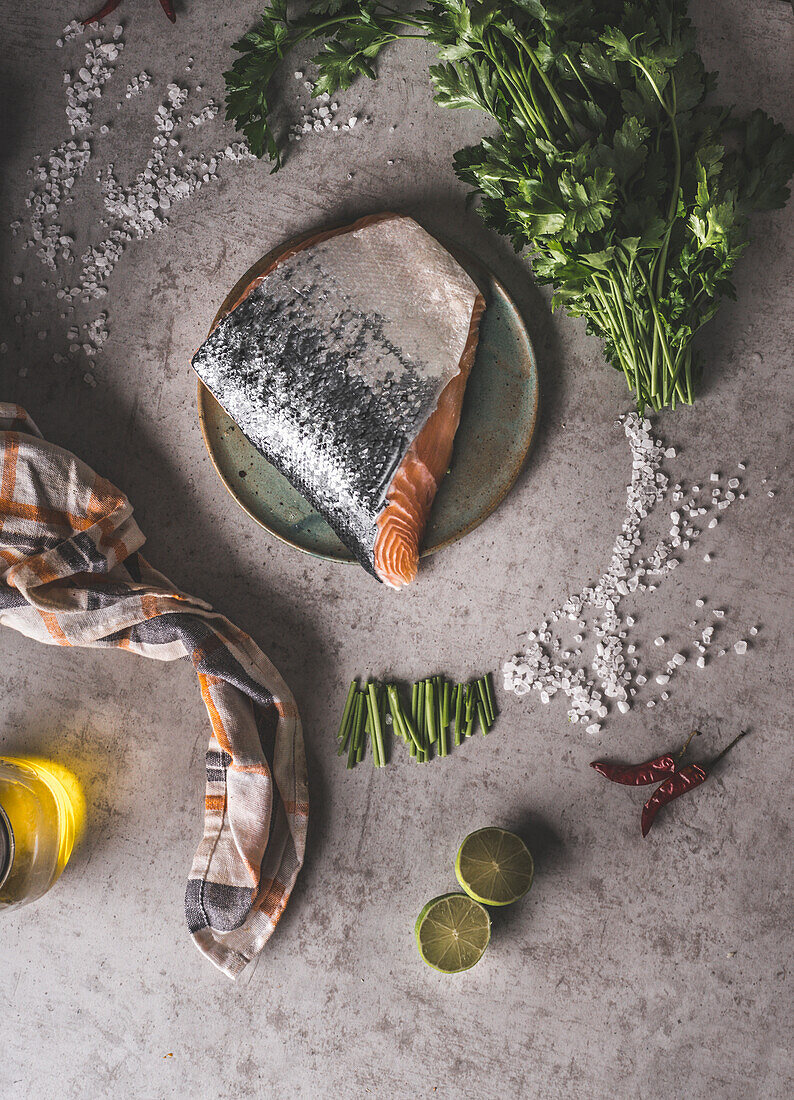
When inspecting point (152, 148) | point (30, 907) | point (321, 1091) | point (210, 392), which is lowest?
point (321, 1091)

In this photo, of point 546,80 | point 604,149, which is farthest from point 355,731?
point 546,80

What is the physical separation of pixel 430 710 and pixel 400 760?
0.71 feet

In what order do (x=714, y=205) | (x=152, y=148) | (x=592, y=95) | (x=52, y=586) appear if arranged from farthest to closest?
1. (x=152, y=148)
2. (x=52, y=586)
3. (x=592, y=95)
4. (x=714, y=205)

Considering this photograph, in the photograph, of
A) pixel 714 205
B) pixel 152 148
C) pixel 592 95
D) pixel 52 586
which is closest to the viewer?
pixel 714 205

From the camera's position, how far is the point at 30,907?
262 centimetres

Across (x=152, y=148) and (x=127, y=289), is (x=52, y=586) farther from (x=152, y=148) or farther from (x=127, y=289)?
(x=152, y=148)

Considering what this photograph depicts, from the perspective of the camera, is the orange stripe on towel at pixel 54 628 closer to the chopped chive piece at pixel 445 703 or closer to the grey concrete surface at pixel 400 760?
the grey concrete surface at pixel 400 760

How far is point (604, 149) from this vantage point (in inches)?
78.2

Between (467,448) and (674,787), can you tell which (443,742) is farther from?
(467,448)

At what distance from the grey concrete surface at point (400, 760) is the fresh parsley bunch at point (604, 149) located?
0.27 metres

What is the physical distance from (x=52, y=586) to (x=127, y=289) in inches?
42.4

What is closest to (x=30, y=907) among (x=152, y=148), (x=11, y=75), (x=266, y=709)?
(x=266, y=709)

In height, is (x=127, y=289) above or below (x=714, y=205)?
below

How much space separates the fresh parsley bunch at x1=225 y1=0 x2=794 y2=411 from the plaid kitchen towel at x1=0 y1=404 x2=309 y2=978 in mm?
1328
